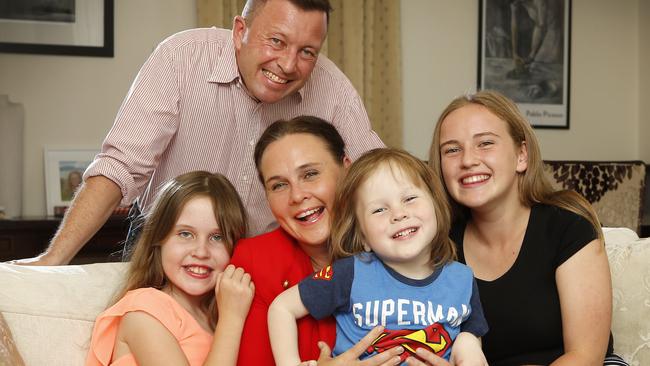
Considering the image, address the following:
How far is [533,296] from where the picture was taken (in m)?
2.00

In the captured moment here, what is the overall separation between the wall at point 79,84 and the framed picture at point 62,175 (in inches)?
2.2

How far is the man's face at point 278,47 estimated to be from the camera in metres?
2.36

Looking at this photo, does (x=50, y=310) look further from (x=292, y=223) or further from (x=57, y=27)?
(x=57, y=27)

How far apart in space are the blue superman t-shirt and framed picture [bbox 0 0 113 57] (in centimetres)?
276

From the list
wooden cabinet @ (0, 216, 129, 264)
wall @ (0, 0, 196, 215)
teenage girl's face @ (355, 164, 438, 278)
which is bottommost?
wooden cabinet @ (0, 216, 129, 264)

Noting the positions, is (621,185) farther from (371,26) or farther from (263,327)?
(263,327)

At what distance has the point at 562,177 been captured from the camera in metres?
3.98

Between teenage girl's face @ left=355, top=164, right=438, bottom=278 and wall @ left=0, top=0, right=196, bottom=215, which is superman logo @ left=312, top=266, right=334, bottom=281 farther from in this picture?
wall @ left=0, top=0, right=196, bottom=215

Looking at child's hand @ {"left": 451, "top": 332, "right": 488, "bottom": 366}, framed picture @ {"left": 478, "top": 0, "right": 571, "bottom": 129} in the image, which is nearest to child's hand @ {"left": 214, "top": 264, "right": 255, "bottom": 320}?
child's hand @ {"left": 451, "top": 332, "right": 488, "bottom": 366}

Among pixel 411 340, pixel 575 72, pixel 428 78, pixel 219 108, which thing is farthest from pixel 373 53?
pixel 411 340

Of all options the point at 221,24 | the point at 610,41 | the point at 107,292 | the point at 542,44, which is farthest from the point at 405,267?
the point at 610,41

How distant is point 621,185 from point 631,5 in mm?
2105

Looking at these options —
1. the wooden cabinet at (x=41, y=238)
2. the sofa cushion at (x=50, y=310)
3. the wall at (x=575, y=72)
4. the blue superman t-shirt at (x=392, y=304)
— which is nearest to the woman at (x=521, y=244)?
the blue superman t-shirt at (x=392, y=304)

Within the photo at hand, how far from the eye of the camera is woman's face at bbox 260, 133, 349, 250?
6.24 feet
